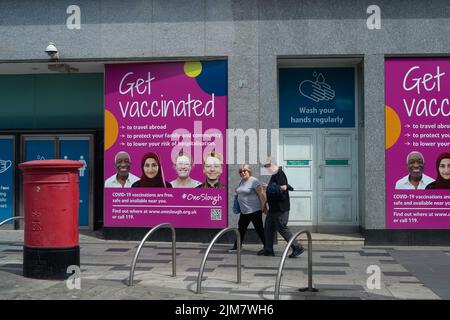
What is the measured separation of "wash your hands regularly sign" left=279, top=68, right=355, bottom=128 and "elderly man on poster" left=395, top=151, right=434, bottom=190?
5.85ft

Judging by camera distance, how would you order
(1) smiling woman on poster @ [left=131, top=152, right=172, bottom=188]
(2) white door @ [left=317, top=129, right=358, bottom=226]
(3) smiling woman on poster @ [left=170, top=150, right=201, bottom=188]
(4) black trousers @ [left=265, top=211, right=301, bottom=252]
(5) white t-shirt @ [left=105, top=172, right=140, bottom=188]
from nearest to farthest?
1. (4) black trousers @ [left=265, top=211, right=301, bottom=252]
2. (3) smiling woman on poster @ [left=170, top=150, right=201, bottom=188]
3. (1) smiling woman on poster @ [left=131, top=152, right=172, bottom=188]
4. (5) white t-shirt @ [left=105, top=172, right=140, bottom=188]
5. (2) white door @ [left=317, top=129, right=358, bottom=226]

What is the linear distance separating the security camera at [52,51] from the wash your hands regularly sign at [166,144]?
1.24 m

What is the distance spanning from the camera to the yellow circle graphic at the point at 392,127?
12814mm

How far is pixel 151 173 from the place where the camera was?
533 inches

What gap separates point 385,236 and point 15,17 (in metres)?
9.38

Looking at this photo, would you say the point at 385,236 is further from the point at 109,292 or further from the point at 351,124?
the point at 109,292

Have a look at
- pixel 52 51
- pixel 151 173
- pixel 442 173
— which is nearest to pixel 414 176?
pixel 442 173

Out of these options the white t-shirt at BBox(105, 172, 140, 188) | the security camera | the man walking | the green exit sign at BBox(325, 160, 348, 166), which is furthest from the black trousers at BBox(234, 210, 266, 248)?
the security camera

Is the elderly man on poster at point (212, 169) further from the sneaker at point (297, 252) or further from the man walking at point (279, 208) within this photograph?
the sneaker at point (297, 252)

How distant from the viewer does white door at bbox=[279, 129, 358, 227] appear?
1403 cm

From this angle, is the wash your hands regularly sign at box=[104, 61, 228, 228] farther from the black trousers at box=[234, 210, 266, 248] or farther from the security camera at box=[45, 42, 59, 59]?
the black trousers at box=[234, 210, 266, 248]

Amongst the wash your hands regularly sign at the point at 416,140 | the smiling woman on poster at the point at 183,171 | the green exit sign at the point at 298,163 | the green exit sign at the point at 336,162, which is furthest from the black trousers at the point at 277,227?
the green exit sign at the point at 336,162
